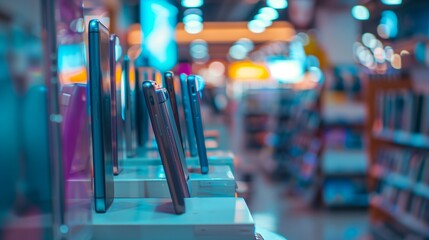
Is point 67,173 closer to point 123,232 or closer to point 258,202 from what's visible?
point 123,232

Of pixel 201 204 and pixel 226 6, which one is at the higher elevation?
pixel 226 6

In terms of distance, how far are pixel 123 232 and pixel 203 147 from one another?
72cm

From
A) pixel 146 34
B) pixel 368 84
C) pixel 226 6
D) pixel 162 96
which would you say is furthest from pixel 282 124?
pixel 162 96

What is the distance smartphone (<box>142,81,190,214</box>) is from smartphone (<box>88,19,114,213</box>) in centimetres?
14

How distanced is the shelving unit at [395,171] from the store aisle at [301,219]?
1.24 ft

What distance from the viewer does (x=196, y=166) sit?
2275 mm

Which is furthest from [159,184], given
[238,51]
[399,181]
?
[238,51]

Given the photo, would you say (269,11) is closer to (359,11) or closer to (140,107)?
Result: (359,11)

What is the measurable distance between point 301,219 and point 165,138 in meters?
5.87

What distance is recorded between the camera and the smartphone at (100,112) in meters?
1.52

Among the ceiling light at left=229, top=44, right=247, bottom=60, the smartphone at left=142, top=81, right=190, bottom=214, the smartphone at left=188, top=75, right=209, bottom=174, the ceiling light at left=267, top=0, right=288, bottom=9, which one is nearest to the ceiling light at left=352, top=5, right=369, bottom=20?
the ceiling light at left=267, top=0, right=288, bottom=9

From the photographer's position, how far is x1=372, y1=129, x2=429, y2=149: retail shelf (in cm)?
488

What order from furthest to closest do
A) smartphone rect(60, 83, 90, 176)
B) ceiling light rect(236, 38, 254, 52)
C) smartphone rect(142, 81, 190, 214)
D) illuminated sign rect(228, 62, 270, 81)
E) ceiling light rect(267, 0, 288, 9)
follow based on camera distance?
ceiling light rect(236, 38, 254, 52), illuminated sign rect(228, 62, 270, 81), ceiling light rect(267, 0, 288, 9), smartphone rect(142, 81, 190, 214), smartphone rect(60, 83, 90, 176)

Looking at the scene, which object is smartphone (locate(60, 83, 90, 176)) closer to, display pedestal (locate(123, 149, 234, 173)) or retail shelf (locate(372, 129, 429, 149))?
display pedestal (locate(123, 149, 234, 173))
